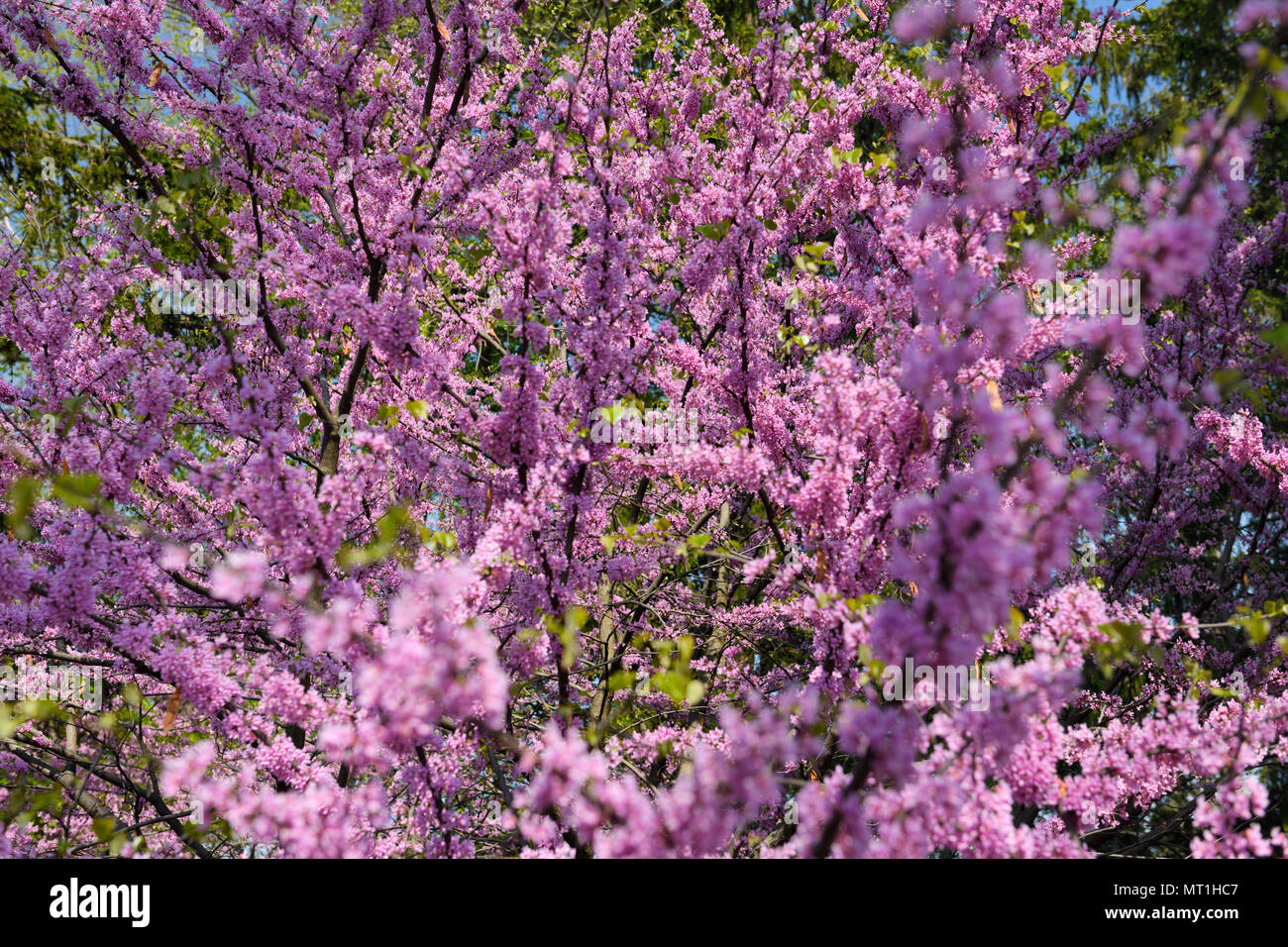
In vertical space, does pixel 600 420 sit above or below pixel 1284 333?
above

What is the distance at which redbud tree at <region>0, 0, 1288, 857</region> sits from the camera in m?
2.34

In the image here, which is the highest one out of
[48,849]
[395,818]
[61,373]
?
[61,373]

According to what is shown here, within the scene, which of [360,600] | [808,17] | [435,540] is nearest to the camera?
[435,540]

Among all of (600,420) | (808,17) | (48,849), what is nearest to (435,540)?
(600,420)

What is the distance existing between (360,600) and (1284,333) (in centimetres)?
357

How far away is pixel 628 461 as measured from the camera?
14.9 ft

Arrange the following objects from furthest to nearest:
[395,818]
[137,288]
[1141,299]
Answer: [137,288] < [395,818] < [1141,299]

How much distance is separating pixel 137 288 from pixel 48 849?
15.5 ft

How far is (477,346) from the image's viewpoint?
7664mm

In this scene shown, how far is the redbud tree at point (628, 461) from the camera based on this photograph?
7.68 ft

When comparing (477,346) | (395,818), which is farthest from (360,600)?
(477,346)

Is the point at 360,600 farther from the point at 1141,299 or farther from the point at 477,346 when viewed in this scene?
the point at 477,346
